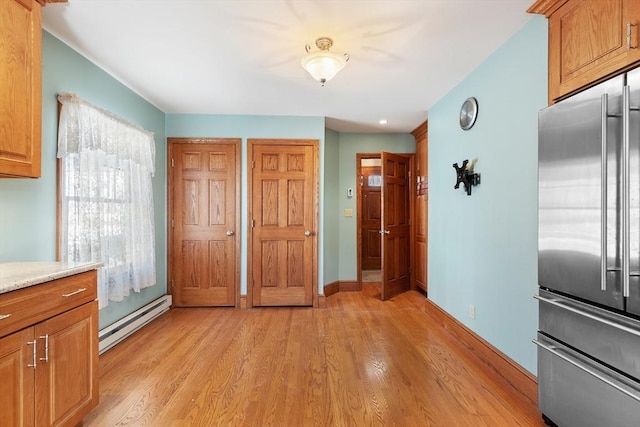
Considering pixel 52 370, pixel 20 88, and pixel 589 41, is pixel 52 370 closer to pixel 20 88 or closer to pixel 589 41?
pixel 20 88

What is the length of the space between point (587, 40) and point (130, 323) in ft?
13.1

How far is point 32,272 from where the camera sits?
1520 millimetres

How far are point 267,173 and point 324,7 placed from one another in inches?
91.5

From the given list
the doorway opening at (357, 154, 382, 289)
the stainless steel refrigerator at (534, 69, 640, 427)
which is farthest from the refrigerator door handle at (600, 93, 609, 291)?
the doorway opening at (357, 154, 382, 289)

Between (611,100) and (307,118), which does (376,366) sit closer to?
(611,100)

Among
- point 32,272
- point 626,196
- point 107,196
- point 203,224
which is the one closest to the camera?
point 626,196

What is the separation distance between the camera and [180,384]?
218cm

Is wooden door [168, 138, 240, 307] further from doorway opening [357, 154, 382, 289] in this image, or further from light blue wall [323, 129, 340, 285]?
doorway opening [357, 154, 382, 289]

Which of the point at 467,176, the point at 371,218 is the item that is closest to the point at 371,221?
the point at 371,218

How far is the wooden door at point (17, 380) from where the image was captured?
49.3 inches

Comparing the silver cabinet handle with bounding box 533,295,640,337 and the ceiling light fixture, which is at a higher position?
the ceiling light fixture

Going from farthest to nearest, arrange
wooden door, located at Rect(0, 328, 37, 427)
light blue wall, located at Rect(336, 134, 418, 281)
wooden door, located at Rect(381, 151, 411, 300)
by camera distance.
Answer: light blue wall, located at Rect(336, 134, 418, 281) < wooden door, located at Rect(381, 151, 411, 300) < wooden door, located at Rect(0, 328, 37, 427)

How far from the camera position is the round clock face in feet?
8.72

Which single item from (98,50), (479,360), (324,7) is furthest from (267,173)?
(479,360)
